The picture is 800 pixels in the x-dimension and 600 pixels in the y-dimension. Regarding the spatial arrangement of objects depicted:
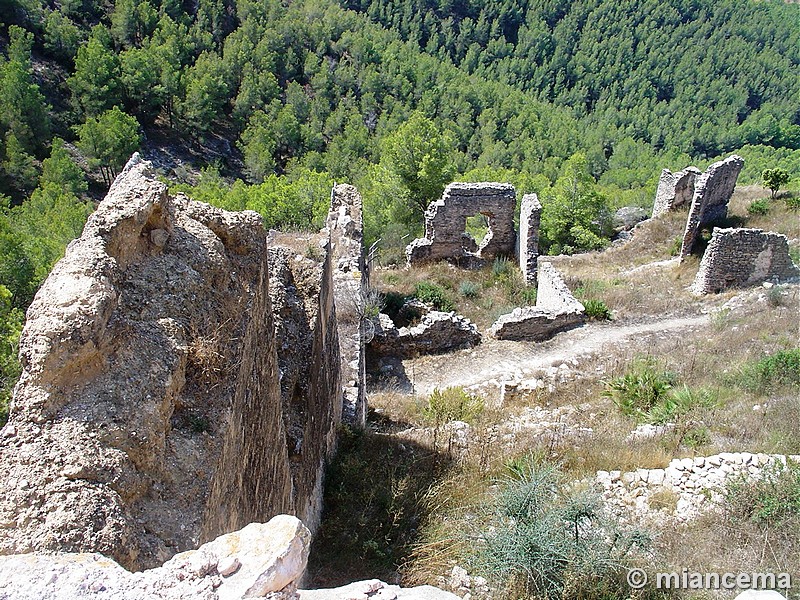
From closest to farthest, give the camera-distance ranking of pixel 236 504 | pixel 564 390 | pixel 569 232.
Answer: pixel 236 504
pixel 564 390
pixel 569 232

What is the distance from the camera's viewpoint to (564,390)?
10672 mm

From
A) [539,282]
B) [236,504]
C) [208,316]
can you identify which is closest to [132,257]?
[208,316]

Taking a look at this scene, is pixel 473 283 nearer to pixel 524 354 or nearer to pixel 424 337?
pixel 424 337

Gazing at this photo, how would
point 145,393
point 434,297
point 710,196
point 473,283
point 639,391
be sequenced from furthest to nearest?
1. point 710,196
2. point 473,283
3. point 434,297
4. point 639,391
5. point 145,393

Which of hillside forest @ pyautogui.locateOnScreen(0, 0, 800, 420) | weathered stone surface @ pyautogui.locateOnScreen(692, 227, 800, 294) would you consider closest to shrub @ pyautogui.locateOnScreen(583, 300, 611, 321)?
weathered stone surface @ pyautogui.locateOnScreen(692, 227, 800, 294)

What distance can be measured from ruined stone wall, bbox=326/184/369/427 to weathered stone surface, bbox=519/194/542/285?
18.3 ft

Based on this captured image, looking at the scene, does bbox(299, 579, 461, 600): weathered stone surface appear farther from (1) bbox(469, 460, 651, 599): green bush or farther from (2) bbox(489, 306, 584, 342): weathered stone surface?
(2) bbox(489, 306, 584, 342): weathered stone surface

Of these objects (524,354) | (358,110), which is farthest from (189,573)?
(358,110)

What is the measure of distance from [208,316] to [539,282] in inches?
558

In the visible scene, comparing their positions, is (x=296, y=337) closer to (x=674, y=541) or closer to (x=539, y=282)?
(x=674, y=541)

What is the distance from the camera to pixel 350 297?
11.2 meters

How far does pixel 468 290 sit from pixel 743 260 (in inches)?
291

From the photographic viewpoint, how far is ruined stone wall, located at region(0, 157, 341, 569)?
9.27ft

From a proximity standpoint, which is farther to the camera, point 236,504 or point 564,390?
point 564,390
